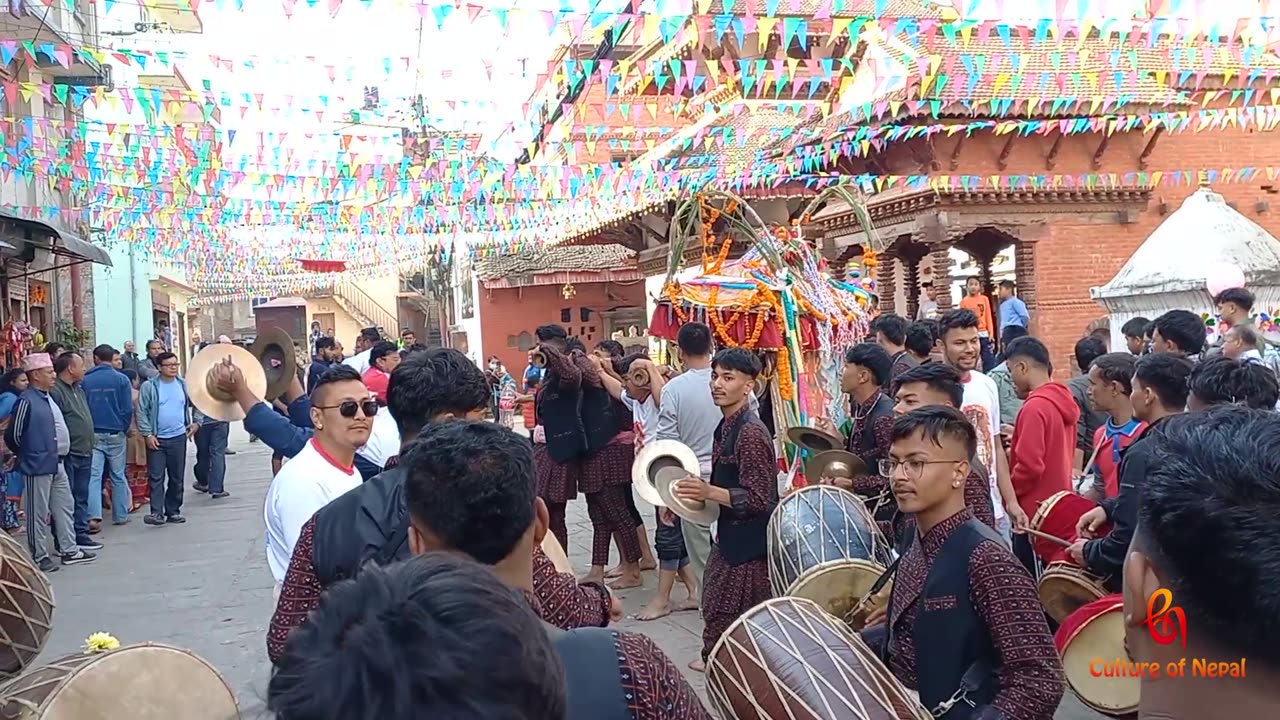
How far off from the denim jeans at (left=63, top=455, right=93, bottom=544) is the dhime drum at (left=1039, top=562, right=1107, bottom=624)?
27.9 feet

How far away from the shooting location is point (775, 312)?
7805 mm

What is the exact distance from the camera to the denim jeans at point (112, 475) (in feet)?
33.5

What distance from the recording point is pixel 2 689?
2875mm

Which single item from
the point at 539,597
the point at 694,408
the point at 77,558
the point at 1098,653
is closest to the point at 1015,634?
the point at 539,597

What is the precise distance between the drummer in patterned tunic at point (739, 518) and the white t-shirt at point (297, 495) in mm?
1706

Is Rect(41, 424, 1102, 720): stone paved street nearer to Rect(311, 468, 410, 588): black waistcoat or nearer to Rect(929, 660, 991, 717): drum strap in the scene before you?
Rect(929, 660, 991, 717): drum strap

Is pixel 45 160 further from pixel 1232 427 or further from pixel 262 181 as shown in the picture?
pixel 1232 427

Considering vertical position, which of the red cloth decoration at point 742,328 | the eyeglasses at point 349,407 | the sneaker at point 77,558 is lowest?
the sneaker at point 77,558

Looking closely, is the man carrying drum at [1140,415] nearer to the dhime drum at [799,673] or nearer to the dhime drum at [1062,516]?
the dhime drum at [1062,516]

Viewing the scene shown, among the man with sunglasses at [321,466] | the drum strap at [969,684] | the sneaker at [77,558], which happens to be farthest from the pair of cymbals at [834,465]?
the sneaker at [77,558]

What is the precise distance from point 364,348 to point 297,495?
43.3 ft

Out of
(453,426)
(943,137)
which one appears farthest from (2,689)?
(943,137)

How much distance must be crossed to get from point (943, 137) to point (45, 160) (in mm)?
12043

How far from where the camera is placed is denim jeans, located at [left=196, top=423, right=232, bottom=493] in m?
12.7
